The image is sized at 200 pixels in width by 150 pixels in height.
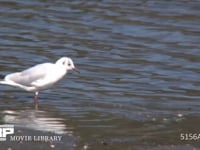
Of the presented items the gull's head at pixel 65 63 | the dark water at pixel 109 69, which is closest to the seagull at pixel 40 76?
the gull's head at pixel 65 63

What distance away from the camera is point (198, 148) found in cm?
1022

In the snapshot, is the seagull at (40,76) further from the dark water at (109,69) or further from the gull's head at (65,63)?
the dark water at (109,69)

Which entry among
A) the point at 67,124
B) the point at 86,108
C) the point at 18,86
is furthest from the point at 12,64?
the point at 67,124

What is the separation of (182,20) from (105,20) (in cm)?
195

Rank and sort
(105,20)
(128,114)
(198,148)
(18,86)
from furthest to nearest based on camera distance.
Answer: (105,20), (18,86), (128,114), (198,148)

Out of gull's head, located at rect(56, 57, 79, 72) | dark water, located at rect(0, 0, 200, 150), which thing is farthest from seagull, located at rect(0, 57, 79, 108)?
dark water, located at rect(0, 0, 200, 150)

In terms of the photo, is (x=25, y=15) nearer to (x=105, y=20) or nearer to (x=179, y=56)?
(x=105, y=20)

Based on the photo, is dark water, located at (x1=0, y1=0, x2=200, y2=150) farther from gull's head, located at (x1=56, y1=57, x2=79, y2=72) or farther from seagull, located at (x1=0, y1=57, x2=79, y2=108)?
gull's head, located at (x1=56, y1=57, x2=79, y2=72)

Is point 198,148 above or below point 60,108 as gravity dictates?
below

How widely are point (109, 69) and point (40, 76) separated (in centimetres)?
298

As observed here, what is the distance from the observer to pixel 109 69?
1608 centimetres

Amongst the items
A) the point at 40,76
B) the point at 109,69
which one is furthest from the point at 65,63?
the point at 109,69

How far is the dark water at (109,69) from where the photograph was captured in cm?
1123

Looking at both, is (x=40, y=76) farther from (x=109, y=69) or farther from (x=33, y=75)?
(x=109, y=69)
